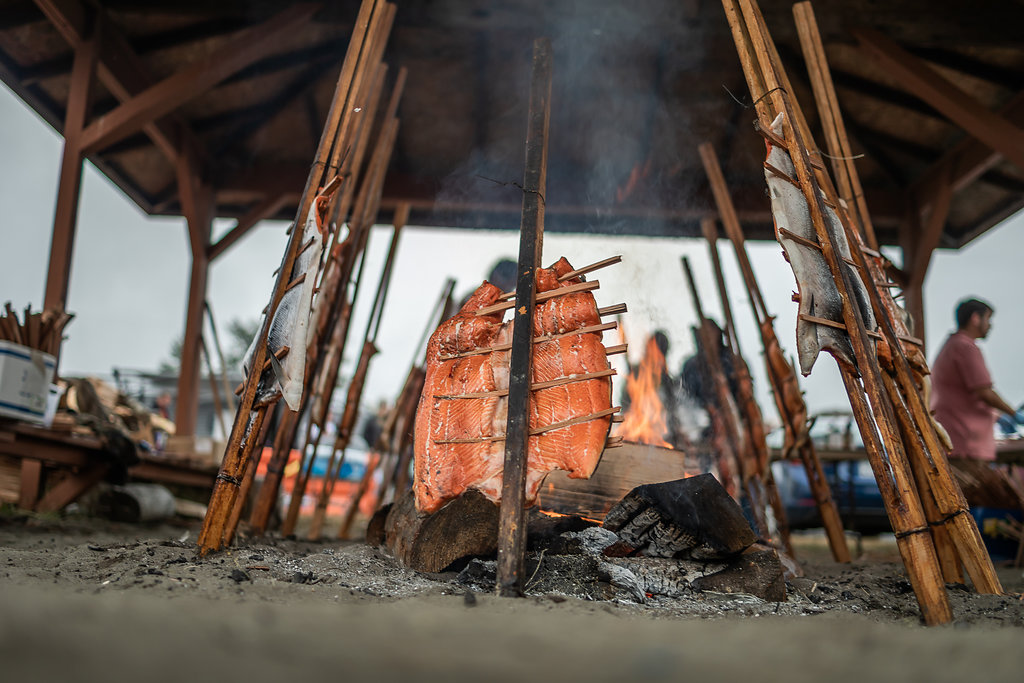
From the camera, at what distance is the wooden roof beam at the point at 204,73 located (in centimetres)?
614

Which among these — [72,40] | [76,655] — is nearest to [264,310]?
[76,655]

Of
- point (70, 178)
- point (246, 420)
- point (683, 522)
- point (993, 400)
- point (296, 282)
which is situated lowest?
point (683, 522)

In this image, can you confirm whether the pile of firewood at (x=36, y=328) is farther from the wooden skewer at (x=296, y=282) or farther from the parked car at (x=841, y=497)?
the parked car at (x=841, y=497)

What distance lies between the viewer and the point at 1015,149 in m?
5.79

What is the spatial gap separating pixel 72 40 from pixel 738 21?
18.6 ft

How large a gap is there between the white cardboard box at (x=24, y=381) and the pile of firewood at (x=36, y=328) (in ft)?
0.29

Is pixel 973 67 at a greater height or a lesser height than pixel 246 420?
greater

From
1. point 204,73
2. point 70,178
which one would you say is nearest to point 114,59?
point 204,73

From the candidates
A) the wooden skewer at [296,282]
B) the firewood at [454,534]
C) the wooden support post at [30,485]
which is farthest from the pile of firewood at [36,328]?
the firewood at [454,534]

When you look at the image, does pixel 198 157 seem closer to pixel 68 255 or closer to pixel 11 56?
pixel 11 56

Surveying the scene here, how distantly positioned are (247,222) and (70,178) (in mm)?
2583

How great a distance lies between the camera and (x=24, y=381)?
15.4 feet

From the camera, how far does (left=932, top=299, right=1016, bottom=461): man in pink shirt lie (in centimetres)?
554

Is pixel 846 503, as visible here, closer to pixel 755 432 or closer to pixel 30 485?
pixel 755 432
